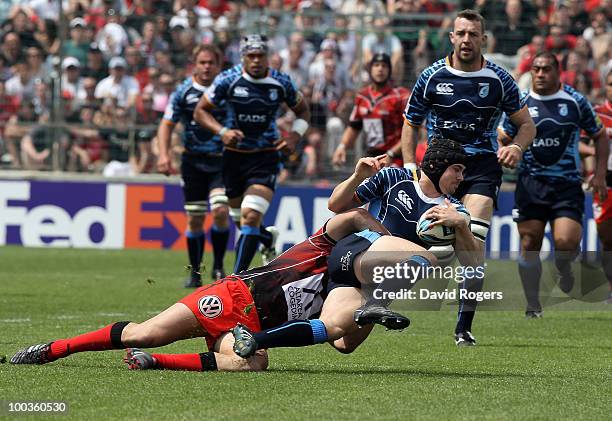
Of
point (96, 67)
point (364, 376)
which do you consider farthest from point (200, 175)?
point (364, 376)

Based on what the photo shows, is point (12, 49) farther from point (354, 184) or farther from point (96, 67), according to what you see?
point (354, 184)

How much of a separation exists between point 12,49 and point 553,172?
11.6 meters

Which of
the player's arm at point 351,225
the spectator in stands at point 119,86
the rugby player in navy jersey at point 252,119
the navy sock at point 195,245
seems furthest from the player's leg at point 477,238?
the spectator in stands at point 119,86

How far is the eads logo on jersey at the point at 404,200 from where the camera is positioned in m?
8.07

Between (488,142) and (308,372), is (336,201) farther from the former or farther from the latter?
(488,142)

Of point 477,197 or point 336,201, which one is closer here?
point 336,201

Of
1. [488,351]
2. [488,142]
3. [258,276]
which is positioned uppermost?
[488,142]

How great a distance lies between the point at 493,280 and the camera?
11.2 metres

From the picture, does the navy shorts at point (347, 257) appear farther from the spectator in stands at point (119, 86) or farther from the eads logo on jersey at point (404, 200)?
the spectator in stands at point (119, 86)

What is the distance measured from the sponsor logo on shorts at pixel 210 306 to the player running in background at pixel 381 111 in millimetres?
6790

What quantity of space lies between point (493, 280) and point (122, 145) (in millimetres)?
10090

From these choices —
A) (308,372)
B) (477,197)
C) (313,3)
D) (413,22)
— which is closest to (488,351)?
(477,197)

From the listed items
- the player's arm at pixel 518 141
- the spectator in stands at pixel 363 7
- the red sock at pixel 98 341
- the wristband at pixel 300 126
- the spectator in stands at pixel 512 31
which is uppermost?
the spectator in stands at pixel 363 7

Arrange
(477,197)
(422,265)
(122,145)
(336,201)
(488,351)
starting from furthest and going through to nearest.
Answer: (122,145) → (477,197) → (488,351) → (336,201) → (422,265)
